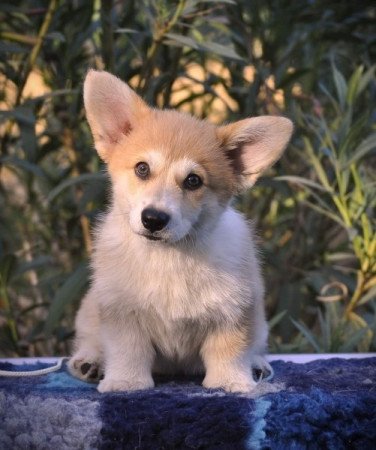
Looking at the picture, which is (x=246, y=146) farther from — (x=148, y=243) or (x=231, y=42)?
(x=231, y=42)

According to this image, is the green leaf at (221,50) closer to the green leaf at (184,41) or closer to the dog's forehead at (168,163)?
the green leaf at (184,41)

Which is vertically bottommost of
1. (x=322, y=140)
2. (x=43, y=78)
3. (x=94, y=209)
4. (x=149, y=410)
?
(x=149, y=410)

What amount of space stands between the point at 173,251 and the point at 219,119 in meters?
1.95

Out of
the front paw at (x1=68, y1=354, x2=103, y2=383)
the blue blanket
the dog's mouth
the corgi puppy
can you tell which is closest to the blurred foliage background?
the corgi puppy

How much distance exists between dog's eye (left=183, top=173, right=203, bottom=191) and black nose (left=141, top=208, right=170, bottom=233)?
0.16 m

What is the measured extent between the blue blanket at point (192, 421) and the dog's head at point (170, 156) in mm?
434

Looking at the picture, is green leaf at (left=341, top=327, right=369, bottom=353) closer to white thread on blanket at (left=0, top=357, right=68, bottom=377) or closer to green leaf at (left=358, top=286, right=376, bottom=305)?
green leaf at (left=358, top=286, right=376, bottom=305)

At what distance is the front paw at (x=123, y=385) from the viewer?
78.2 inches

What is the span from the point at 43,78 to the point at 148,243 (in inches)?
61.9

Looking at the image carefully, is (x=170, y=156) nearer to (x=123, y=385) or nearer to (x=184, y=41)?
(x=123, y=385)

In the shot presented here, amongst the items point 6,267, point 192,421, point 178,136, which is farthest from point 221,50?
point 192,421

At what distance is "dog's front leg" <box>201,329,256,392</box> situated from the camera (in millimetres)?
2041

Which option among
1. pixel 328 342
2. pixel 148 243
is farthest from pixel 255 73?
pixel 148 243

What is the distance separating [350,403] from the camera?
5.58ft
